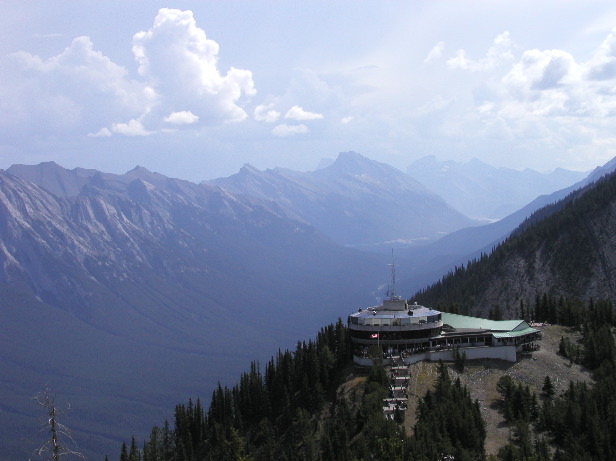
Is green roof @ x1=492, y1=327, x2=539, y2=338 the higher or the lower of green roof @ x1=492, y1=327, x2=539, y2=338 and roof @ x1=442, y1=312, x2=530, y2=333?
the lower

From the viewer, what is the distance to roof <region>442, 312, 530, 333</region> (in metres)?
129

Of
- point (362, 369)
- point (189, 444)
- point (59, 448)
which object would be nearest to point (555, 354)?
point (362, 369)

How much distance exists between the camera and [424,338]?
126m

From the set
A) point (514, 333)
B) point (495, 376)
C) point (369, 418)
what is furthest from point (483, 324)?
point (369, 418)

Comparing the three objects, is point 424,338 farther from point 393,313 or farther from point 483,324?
point 483,324

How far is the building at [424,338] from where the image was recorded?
399ft

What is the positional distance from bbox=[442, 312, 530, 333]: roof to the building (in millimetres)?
175

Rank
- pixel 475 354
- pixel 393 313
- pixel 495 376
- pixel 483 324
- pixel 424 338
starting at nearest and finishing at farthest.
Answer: pixel 495 376, pixel 475 354, pixel 424 338, pixel 393 313, pixel 483 324

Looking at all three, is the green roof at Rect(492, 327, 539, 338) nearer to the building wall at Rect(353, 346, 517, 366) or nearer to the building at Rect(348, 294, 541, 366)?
the building at Rect(348, 294, 541, 366)

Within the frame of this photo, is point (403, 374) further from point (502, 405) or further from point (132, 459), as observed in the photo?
point (132, 459)

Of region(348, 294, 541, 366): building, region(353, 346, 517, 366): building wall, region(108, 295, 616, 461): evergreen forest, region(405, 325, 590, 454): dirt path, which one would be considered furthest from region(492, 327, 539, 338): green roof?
region(108, 295, 616, 461): evergreen forest

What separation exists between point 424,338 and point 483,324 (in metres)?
15.7

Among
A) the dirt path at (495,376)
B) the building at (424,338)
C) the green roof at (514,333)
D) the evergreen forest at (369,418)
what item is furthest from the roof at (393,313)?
the green roof at (514,333)

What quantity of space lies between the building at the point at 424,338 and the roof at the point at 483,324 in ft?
0.57
